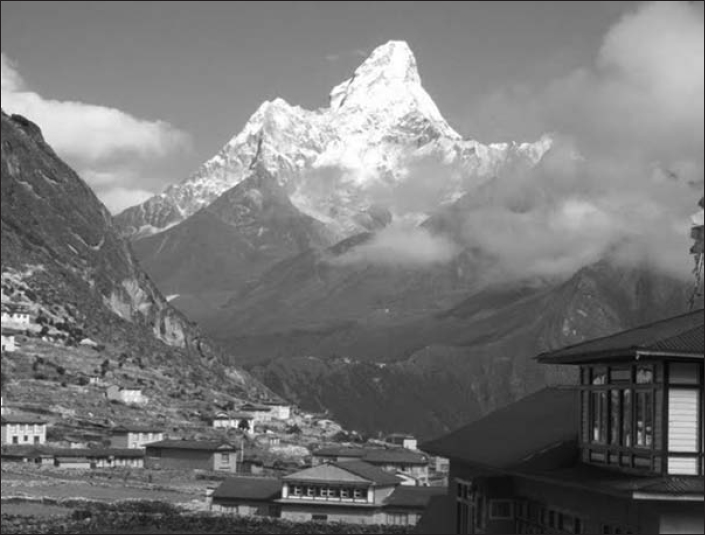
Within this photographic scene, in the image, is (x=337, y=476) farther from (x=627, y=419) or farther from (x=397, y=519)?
(x=627, y=419)

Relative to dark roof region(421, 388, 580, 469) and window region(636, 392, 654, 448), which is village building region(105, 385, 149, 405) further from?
window region(636, 392, 654, 448)

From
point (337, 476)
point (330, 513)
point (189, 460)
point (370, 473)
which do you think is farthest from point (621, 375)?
point (189, 460)

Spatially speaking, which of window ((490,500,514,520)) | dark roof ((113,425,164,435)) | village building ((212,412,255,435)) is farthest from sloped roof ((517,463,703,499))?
village building ((212,412,255,435))

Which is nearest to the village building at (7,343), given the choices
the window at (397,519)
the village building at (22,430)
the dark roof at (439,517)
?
the village building at (22,430)

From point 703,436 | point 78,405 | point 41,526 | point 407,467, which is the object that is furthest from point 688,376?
point 78,405

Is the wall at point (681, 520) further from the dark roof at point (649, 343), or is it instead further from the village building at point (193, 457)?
the village building at point (193, 457)

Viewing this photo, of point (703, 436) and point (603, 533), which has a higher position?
point (703, 436)

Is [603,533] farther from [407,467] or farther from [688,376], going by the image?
[407,467]
